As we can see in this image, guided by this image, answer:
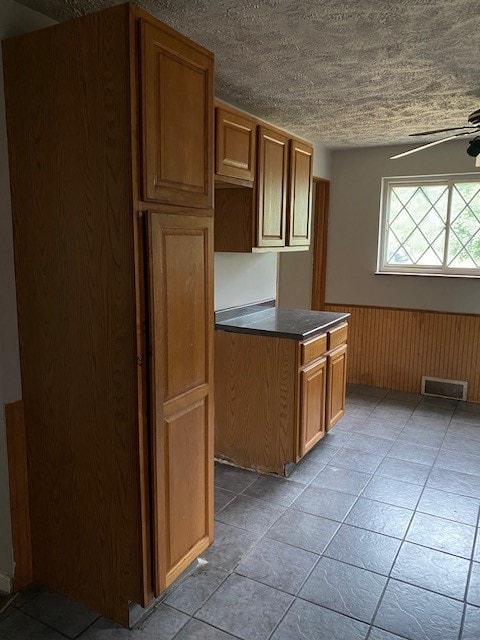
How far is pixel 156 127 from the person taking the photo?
1.57 meters

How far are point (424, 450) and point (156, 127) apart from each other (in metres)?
2.81

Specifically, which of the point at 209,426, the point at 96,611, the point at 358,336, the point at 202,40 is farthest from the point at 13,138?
the point at 358,336

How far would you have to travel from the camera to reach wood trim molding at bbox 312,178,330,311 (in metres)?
4.77

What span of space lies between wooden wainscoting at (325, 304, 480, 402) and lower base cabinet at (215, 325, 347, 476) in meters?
→ 1.70

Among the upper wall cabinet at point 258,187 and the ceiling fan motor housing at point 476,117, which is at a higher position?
the ceiling fan motor housing at point 476,117

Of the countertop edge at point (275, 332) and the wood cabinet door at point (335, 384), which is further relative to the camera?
the wood cabinet door at point (335, 384)

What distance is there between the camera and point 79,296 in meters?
1.68

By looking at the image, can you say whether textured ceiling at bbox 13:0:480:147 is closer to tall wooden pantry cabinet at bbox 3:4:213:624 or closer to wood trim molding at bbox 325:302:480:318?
tall wooden pantry cabinet at bbox 3:4:213:624

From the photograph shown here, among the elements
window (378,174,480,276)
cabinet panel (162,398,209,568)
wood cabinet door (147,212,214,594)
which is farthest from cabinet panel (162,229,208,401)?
window (378,174,480,276)

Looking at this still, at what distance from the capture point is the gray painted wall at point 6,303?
1.71 meters

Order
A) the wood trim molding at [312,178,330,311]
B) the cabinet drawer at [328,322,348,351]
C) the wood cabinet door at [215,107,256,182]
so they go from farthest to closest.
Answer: the wood trim molding at [312,178,330,311] → the cabinet drawer at [328,322,348,351] → the wood cabinet door at [215,107,256,182]

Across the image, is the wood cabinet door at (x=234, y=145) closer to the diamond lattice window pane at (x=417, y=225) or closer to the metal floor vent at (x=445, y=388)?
the diamond lattice window pane at (x=417, y=225)

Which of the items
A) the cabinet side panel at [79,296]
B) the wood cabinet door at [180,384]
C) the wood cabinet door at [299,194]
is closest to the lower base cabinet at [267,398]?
the wood cabinet door at [299,194]

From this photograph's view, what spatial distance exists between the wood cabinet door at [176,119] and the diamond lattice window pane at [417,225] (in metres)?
3.16
